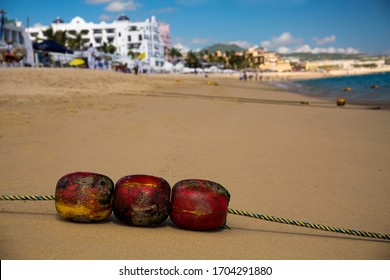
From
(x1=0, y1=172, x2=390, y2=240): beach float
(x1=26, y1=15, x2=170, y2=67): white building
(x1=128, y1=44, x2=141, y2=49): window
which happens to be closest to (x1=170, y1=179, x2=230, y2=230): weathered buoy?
(x1=0, y1=172, x2=390, y2=240): beach float

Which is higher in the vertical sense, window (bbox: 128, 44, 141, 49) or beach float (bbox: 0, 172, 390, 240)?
window (bbox: 128, 44, 141, 49)

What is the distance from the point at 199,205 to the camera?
2602 mm

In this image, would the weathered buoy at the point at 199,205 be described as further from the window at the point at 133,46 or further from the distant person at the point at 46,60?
the window at the point at 133,46

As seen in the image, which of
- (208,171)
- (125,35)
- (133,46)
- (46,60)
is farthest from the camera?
(133,46)

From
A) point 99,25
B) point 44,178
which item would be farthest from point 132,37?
point 44,178

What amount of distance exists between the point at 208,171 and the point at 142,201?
1.79m

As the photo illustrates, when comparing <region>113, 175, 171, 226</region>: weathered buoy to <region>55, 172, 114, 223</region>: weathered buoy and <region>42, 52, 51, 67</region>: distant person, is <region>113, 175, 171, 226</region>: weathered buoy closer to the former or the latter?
<region>55, 172, 114, 223</region>: weathered buoy

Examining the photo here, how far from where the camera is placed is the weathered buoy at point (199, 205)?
2.60 m

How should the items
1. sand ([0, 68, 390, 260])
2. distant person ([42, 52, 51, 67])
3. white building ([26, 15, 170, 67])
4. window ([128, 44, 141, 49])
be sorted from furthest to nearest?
1. window ([128, 44, 141, 49])
2. white building ([26, 15, 170, 67])
3. distant person ([42, 52, 51, 67])
4. sand ([0, 68, 390, 260])

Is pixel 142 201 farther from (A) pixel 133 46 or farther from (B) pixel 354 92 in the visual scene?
(A) pixel 133 46

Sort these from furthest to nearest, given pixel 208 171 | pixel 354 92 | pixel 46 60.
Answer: pixel 46 60 < pixel 354 92 < pixel 208 171

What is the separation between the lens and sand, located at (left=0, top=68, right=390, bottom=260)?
242 centimetres

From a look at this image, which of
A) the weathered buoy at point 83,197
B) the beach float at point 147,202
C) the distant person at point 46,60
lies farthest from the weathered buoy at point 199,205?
the distant person at point 46,60

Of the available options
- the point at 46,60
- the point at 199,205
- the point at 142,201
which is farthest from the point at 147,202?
the point at 46,60
